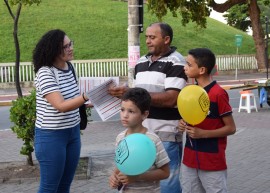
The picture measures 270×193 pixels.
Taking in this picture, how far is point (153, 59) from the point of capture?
4105mm

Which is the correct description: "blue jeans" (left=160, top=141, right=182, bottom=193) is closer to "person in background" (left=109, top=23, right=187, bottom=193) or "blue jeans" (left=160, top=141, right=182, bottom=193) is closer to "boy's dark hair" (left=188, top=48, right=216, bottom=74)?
"person in background" (left=109, top=23, right=187, bottom=193)

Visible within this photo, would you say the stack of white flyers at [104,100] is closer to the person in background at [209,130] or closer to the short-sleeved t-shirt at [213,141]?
the person in background at [209,130]

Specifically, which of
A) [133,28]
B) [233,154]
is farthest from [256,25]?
[233,154]

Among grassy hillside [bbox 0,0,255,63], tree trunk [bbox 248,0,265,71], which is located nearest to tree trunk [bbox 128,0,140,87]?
grassy hillside [bbox 0,0,255,63]

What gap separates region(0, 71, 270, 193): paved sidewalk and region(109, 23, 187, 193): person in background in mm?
2218

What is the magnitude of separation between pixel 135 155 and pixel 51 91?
47.0 inches

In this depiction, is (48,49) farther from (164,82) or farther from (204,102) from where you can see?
(204,102)

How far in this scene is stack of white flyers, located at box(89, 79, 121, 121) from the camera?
3.64 meters

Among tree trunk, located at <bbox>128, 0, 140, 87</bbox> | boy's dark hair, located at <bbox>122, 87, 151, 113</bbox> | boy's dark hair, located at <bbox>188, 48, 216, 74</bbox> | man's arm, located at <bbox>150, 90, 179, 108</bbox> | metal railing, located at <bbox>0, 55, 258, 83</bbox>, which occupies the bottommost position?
metal railing, located at <bbox>0, 55, 258, 83</bbox>

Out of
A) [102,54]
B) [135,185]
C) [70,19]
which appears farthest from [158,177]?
[70,19]

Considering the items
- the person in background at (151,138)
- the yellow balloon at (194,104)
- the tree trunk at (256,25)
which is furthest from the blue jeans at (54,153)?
the tree trunk at (256,25)

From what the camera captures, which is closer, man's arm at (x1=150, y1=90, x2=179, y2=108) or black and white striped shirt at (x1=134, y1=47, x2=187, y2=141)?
man's arm at (x1=150, y1=90, x2=179, y2=108)

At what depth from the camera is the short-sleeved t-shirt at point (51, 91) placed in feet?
12.7

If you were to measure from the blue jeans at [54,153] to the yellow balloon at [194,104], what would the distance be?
1.03m
